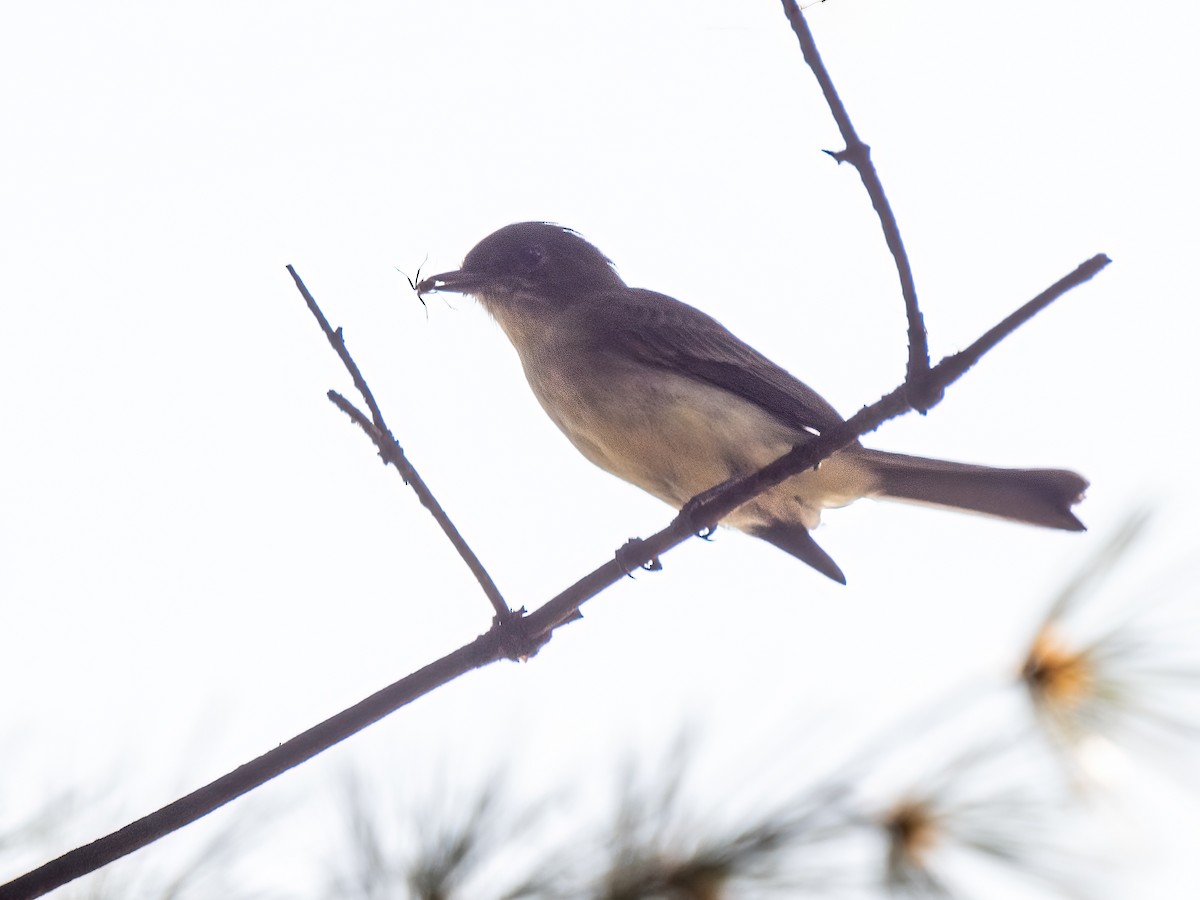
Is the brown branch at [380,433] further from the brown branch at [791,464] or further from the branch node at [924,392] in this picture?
the branch node at [924,392]

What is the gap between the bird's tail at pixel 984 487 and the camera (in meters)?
4.14

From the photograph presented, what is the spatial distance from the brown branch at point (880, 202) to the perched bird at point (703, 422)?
4.98ft

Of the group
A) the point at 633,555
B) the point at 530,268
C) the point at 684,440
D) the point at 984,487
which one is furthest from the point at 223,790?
the point at 530,268

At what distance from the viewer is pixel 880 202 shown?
259 cm

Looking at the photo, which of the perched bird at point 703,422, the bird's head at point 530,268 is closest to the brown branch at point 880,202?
the perched bird at point 703,422

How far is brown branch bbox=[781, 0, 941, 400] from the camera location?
2.48m

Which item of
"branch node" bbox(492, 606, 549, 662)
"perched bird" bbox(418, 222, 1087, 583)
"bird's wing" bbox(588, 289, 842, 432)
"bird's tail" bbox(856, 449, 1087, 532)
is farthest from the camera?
"bird's wing" bbox(588, 289, 842, 432)

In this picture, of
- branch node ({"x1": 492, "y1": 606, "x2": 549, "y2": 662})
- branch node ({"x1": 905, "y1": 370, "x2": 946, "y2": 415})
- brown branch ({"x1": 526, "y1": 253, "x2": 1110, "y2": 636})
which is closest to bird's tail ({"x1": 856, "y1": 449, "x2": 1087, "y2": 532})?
brown branch ({"x1": 526, "y1": 253, "x2": 1110, "y2": 636})

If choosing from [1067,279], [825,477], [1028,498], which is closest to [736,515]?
[825,477]

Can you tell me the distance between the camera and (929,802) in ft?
7.32

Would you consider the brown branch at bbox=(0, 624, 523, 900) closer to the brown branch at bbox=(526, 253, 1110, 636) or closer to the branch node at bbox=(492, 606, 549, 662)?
the branch node at bbox=(492, 606, 549, 662)

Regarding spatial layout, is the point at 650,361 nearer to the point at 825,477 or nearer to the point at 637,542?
the point at 825,477

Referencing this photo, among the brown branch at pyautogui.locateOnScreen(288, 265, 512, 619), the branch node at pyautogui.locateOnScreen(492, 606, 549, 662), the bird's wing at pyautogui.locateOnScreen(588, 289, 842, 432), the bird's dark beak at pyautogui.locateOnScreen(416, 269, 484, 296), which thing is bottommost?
the branch node at pyautogui.locateOnScreen(492, 606, 549, 662)

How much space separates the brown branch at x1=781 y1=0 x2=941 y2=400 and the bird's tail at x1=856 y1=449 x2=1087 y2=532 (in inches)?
62.9
